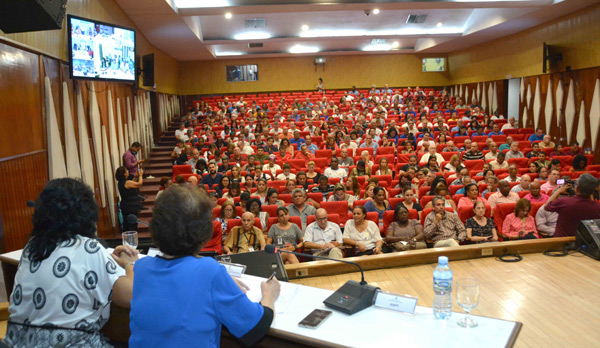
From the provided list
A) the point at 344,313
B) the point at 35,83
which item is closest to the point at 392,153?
the point at 35,83

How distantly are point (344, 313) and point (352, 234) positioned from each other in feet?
9.33

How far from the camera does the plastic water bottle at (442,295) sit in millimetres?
1823

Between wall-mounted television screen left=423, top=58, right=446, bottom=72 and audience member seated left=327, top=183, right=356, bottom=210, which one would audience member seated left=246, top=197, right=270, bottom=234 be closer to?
audience member seated left=327, top=183, right=356, bottom=210

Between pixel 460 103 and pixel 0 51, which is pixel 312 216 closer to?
pixel 0 51

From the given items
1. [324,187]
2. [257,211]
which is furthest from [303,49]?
[257,211]

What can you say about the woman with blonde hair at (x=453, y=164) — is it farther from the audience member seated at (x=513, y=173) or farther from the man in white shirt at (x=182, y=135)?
the man in white shirt at (x=182, y=135)

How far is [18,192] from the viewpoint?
4.14 metres

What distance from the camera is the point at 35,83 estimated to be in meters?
4.62

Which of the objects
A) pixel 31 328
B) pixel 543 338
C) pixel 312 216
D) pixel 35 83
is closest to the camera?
pixel 31 328

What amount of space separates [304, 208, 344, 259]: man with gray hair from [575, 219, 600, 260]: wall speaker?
2098 millimetres

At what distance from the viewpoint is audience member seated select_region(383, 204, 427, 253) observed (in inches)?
184

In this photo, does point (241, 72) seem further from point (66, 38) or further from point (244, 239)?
point (244, 239)

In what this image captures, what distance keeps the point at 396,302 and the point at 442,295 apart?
Answer: 0.60ft

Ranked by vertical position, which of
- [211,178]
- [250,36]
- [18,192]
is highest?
[250,36]
